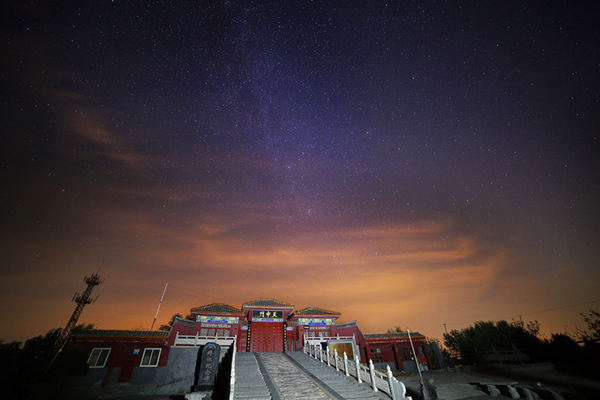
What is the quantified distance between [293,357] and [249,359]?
3628mm

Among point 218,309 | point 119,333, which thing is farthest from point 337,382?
point 119,333

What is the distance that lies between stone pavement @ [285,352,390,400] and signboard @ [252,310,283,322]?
9358mm

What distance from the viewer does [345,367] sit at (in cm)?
1534

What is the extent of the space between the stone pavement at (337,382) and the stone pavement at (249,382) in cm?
310

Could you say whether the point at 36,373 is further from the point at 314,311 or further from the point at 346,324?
the point at 346,324

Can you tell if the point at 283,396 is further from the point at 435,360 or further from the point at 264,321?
the point at 435,360

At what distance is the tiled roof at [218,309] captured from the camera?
92.0 feet

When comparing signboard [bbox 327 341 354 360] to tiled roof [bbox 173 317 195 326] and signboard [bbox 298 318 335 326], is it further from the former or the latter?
tiled roof [bbox 173 317 195 326]

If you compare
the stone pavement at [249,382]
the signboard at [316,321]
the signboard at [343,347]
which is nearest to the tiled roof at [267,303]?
the signboard at [316,321]

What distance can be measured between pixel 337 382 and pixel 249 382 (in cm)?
488

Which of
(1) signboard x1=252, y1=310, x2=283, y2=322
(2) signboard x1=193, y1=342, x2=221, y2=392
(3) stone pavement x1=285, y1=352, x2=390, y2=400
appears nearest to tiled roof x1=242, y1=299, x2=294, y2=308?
(1) signboard x1=252, y1=310, x2=283, y2=322

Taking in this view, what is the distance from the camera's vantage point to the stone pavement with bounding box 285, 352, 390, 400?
39.1 ft

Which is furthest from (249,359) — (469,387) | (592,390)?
(592,390)

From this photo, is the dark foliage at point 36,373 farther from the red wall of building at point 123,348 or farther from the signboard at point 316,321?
the signboard at point 316,321
